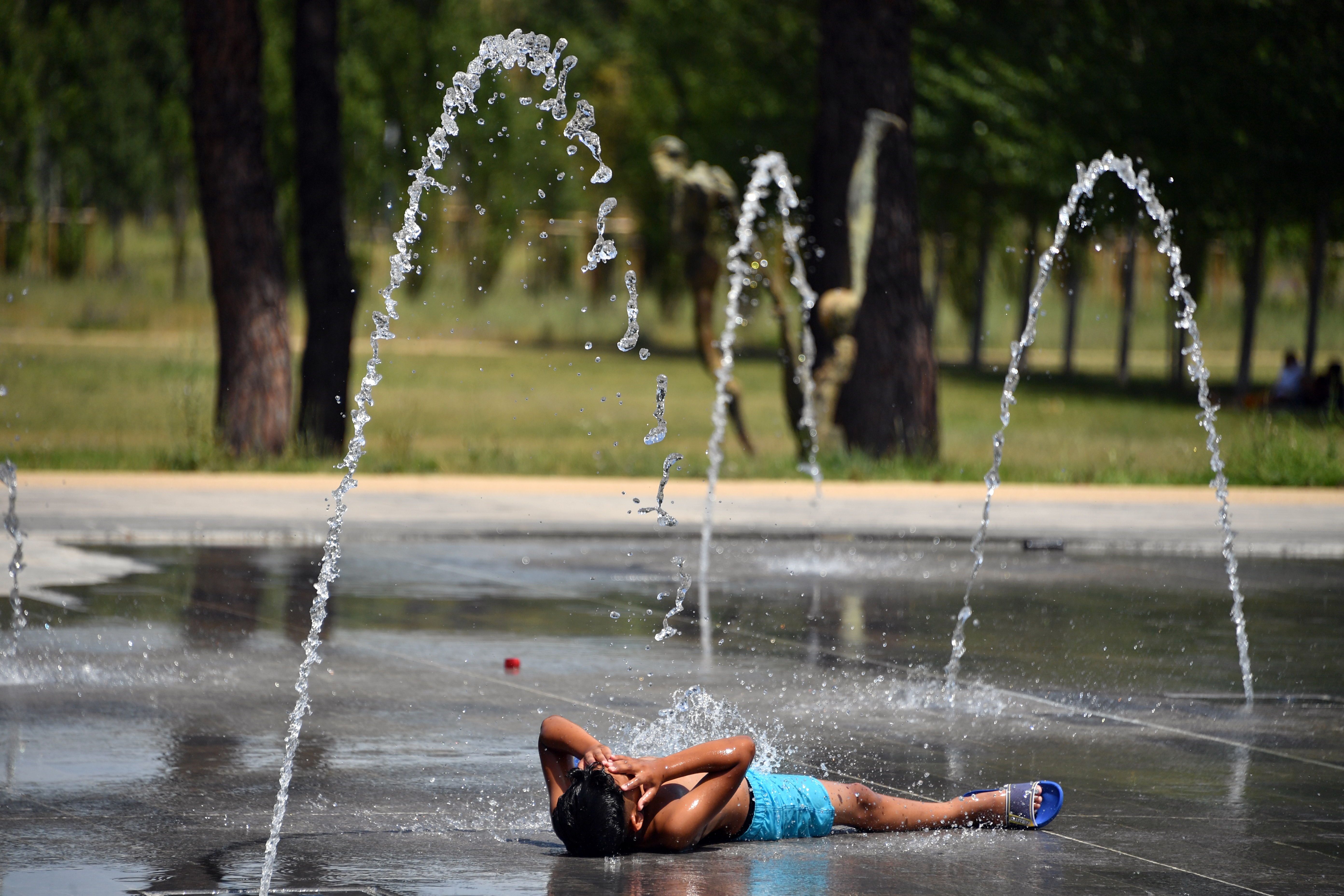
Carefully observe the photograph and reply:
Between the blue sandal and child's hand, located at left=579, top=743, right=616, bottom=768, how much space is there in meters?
1.41

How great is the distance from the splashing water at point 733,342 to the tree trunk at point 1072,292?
14.2 meters

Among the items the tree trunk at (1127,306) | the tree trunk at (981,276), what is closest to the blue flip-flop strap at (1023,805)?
the tree trunk at (1127,306)

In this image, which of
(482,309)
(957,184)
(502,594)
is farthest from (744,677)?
(482,309)

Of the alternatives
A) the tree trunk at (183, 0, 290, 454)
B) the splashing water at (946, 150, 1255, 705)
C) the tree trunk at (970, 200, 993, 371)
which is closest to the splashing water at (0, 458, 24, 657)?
the splashing water at (946, 150, 1255, 705)

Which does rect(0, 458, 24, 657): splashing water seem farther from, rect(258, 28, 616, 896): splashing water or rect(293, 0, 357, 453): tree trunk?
rect(293, 0, 357, 453): tree trunk

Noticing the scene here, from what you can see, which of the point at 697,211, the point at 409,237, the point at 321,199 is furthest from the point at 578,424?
the point at 409,237

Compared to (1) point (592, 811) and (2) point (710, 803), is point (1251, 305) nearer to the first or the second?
(2) point (710, 803)

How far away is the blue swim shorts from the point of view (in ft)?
20.0

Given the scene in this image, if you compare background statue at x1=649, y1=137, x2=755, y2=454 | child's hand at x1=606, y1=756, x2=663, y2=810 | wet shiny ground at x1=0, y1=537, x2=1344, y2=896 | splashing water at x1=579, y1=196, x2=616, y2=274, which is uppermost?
background statue at x1=649, y1=137, x2=755, y2=454

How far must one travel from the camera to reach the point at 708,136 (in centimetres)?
4544

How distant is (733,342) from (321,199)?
14.5ft

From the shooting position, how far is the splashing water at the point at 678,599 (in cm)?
1010

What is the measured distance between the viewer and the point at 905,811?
6.25m

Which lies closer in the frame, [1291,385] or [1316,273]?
[1291,385]
